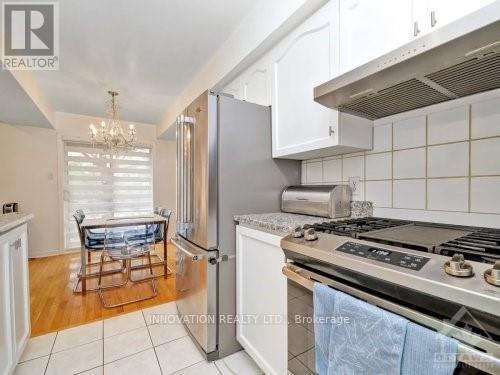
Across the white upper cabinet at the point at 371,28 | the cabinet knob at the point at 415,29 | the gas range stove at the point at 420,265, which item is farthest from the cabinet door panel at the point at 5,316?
the cabinet knob at the point at 415,29

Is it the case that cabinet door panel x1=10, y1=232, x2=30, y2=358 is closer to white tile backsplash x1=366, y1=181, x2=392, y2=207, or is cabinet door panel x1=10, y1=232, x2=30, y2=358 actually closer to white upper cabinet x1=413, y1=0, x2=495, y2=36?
white tile backsplash x1=366, y1=181, x2=392, y2=207

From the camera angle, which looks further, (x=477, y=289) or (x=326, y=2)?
(x=326, y=2)

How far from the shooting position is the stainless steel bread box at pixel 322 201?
134 centimetres

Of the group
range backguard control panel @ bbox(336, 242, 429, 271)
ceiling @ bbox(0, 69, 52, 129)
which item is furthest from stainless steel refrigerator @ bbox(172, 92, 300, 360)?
ceiling @ bbox(0, 69, 52, 129)

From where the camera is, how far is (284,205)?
164 centimetres

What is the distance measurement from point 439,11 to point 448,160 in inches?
23.3

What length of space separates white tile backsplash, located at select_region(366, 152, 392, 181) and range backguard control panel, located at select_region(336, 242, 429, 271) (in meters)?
0.69

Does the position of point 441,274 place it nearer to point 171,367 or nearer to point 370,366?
point 370,366

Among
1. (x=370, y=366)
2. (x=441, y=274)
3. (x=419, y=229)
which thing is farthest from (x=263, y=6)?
(x=370, y=366)

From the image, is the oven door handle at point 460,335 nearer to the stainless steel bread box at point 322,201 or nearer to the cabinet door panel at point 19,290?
the stainless steel bread box at point 322,201

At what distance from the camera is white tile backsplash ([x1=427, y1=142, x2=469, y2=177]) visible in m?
1.00

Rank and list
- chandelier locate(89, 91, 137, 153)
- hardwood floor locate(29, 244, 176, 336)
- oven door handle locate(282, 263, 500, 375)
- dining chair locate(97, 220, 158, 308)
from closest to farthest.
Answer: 1. oven door handle locate(282, 263, 500, 375)
2. hardwood floor locate(29, 244, 176, 336)
3. dining chair locate(97, 220, 158, 308)
4. chandelier locate(89, 91, 137, 153)


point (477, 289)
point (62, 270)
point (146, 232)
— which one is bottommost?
point (62, 270)

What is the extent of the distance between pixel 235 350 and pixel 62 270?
9.55ft
